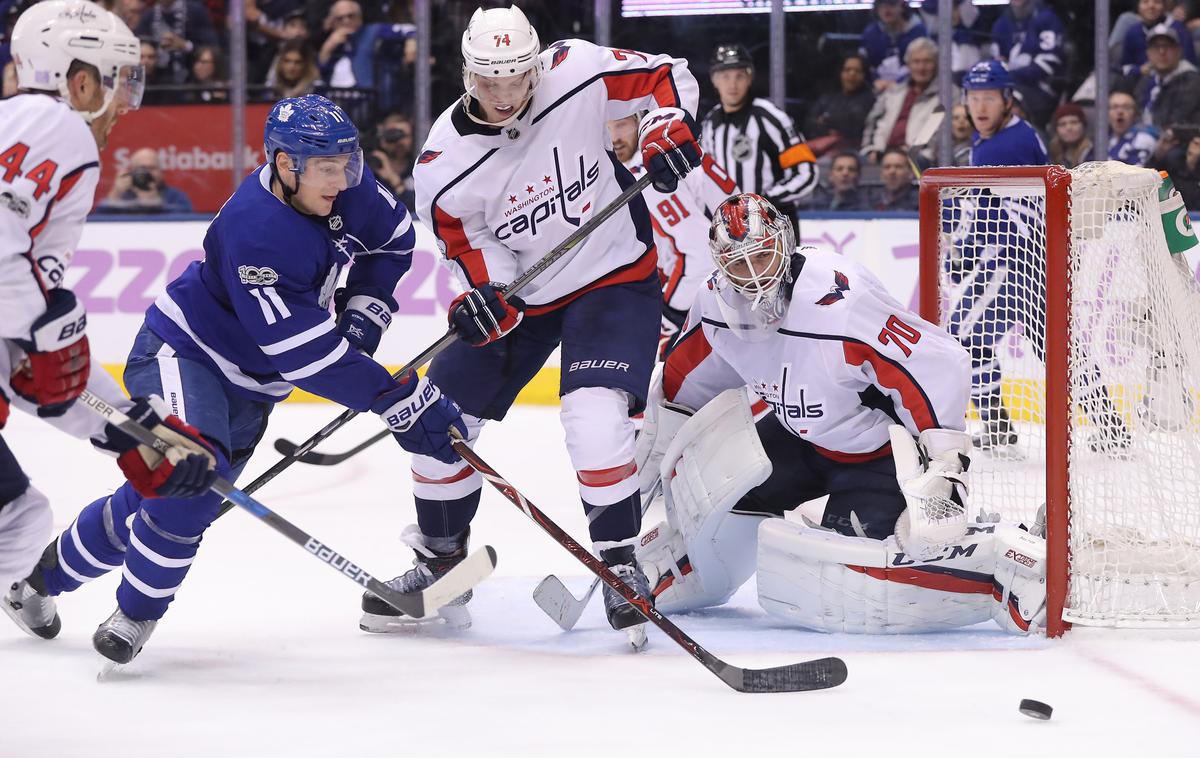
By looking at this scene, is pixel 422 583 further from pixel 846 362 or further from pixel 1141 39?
pixel 1141 39

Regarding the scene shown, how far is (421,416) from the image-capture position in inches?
103

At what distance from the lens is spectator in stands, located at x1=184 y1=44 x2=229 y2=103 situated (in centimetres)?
641

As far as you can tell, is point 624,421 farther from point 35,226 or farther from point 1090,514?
point 35,226

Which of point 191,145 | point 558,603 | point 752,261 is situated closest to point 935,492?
point 752,261

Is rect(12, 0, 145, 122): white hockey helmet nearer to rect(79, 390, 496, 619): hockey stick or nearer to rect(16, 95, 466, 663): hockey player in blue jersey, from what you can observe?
rect(16, 95, 466, 663): hockey player in blue jersey

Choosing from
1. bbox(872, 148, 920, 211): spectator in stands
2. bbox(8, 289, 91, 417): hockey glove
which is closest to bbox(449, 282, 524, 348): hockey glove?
bbox(8, 289, 91, 417): hockey glove

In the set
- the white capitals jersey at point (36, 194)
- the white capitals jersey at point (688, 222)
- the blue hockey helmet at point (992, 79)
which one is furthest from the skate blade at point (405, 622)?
the blue hockey helmet at point (992, 79)

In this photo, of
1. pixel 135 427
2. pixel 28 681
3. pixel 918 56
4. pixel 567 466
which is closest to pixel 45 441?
pixel 567 466

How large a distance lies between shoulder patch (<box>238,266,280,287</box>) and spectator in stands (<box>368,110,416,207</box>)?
385 centimetres

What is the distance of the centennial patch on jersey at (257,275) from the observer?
2.49 meters

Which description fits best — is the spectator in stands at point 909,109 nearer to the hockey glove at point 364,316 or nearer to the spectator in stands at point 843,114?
the spectator in stands at point 843,114

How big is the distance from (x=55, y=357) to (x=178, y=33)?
188 inches

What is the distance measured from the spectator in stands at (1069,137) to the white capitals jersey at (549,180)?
337 centimetres

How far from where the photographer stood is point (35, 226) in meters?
2.05
